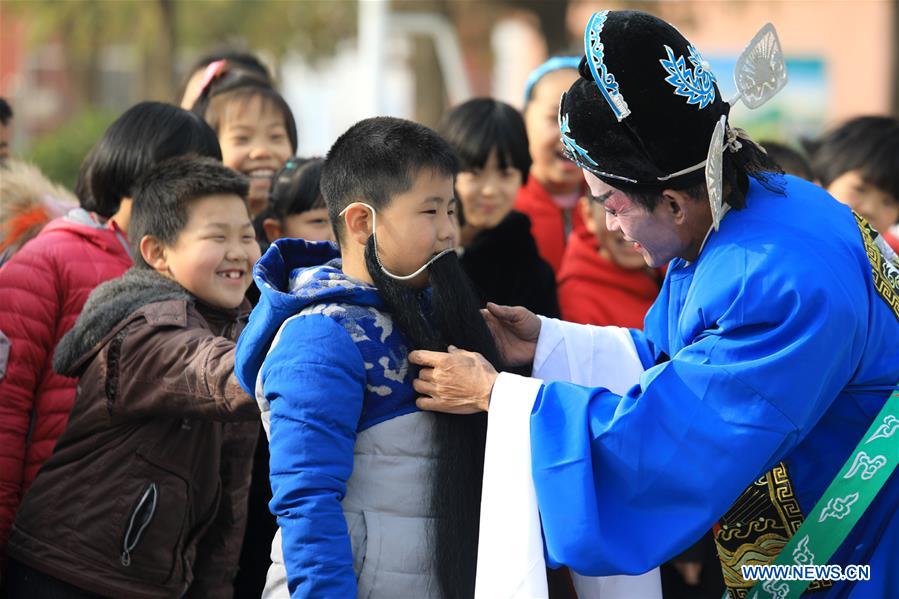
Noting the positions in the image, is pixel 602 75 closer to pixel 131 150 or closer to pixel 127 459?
pixel 127 459

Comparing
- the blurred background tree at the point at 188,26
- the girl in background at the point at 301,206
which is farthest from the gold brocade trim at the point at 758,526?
the blurred background tree at the point at 188,26

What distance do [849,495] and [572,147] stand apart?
3.07ft

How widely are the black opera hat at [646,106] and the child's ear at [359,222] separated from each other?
51cm

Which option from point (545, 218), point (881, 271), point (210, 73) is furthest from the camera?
point (545, 218)

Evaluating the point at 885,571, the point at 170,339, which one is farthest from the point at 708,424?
the point at 170,339

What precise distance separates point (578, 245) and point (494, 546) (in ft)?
7.22

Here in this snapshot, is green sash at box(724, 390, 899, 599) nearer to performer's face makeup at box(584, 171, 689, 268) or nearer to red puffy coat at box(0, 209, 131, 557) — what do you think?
performer's face makeup at box(584, 171, 689, 268)

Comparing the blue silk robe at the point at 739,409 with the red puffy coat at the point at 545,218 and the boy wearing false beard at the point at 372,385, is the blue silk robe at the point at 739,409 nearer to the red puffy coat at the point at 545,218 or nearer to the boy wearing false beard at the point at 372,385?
the boy wearing false beard at the point at 372,385

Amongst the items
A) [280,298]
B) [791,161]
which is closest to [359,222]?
[280,298]

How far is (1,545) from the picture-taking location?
10.5ft

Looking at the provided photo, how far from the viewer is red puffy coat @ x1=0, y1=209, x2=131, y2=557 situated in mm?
3234

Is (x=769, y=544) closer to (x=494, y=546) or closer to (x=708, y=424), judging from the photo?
(x=708, y=424)

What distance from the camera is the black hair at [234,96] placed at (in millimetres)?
4348

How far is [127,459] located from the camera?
9.98ft
